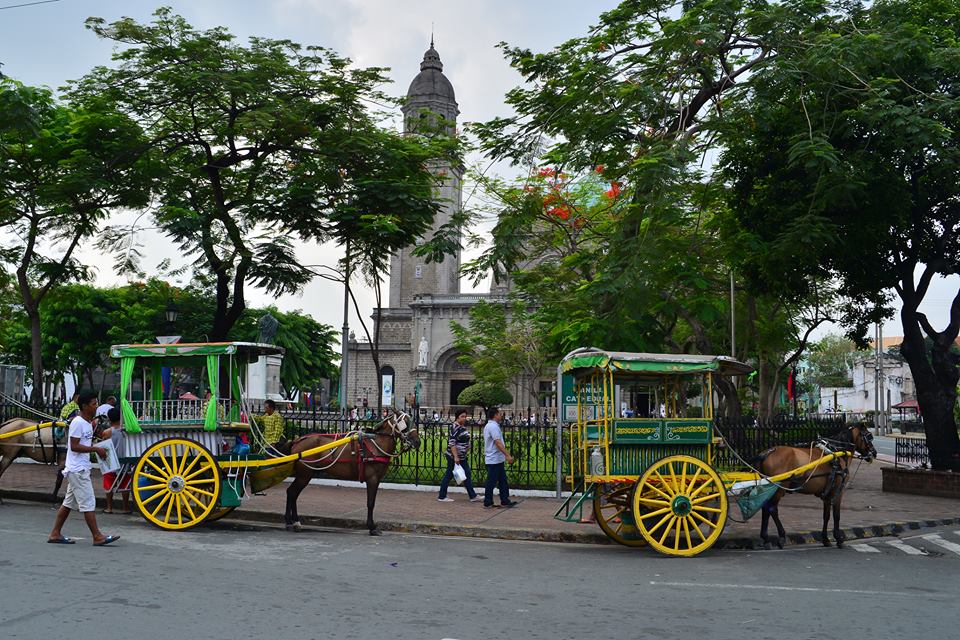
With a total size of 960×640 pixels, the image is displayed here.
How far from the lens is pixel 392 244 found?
57.9ft

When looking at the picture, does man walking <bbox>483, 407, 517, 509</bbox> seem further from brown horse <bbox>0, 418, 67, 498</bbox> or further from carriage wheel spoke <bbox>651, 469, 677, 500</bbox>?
brown horse <bbox>0, 418, 67, 498</bbox>

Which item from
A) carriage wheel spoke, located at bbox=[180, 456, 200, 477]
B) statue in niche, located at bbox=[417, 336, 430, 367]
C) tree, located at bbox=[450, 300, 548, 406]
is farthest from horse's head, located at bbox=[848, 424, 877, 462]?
statue in niche, located at bbox=[417, 336, 430, 367]

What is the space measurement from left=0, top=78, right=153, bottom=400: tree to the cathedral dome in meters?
57.1

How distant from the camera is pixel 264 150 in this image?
1783cm

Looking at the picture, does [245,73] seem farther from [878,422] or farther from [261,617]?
[878,422]

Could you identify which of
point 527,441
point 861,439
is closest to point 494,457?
point 527,441

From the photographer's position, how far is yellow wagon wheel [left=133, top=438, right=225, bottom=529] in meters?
10.9

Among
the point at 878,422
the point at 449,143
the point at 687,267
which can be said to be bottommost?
the point at 878,422

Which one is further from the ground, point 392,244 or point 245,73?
point 245,73

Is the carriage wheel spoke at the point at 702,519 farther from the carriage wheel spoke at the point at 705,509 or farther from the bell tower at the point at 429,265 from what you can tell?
the bell tower at the point at 429,265

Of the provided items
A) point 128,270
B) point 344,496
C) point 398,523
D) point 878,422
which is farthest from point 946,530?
point 878,422

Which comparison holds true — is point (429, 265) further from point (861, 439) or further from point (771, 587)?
point (771, 587)

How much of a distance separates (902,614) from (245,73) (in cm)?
1420

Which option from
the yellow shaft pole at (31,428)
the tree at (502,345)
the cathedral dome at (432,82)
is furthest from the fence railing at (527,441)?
the cathedral dome at (432,82)
